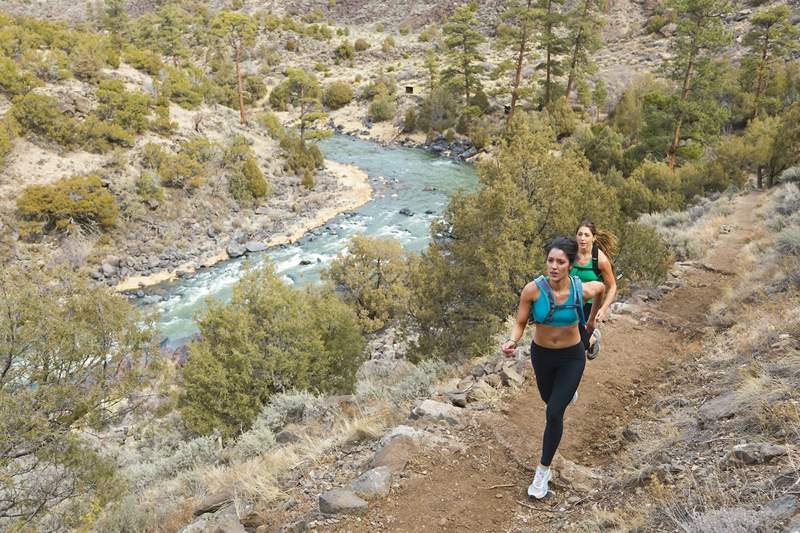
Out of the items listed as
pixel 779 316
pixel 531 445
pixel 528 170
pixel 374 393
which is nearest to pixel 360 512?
pixel 531 445

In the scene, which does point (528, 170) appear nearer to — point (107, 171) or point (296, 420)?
point (296, 420)

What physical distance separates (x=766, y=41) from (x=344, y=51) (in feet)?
159

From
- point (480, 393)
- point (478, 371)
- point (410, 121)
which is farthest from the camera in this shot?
point (410, 121)

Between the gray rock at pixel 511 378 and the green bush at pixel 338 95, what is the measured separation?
50056 mm

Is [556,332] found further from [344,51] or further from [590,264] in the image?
[344,51]

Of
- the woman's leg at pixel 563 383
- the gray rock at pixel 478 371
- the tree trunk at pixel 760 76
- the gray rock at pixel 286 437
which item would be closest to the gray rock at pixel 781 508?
the woman's leg at pixel 563 383

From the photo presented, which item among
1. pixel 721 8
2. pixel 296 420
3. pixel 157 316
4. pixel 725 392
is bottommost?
pixel 296 420

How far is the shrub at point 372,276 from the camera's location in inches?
760

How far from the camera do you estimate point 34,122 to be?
24.5 m

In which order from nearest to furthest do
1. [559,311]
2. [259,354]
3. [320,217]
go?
[559,311], [259,354], [320,217]

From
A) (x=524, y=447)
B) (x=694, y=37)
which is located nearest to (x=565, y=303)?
(x=524, y=447)

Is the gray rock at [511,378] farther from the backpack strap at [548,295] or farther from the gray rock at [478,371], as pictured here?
the backpack strap at [548,295]

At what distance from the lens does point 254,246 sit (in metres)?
24.5

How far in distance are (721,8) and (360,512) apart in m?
23.5
